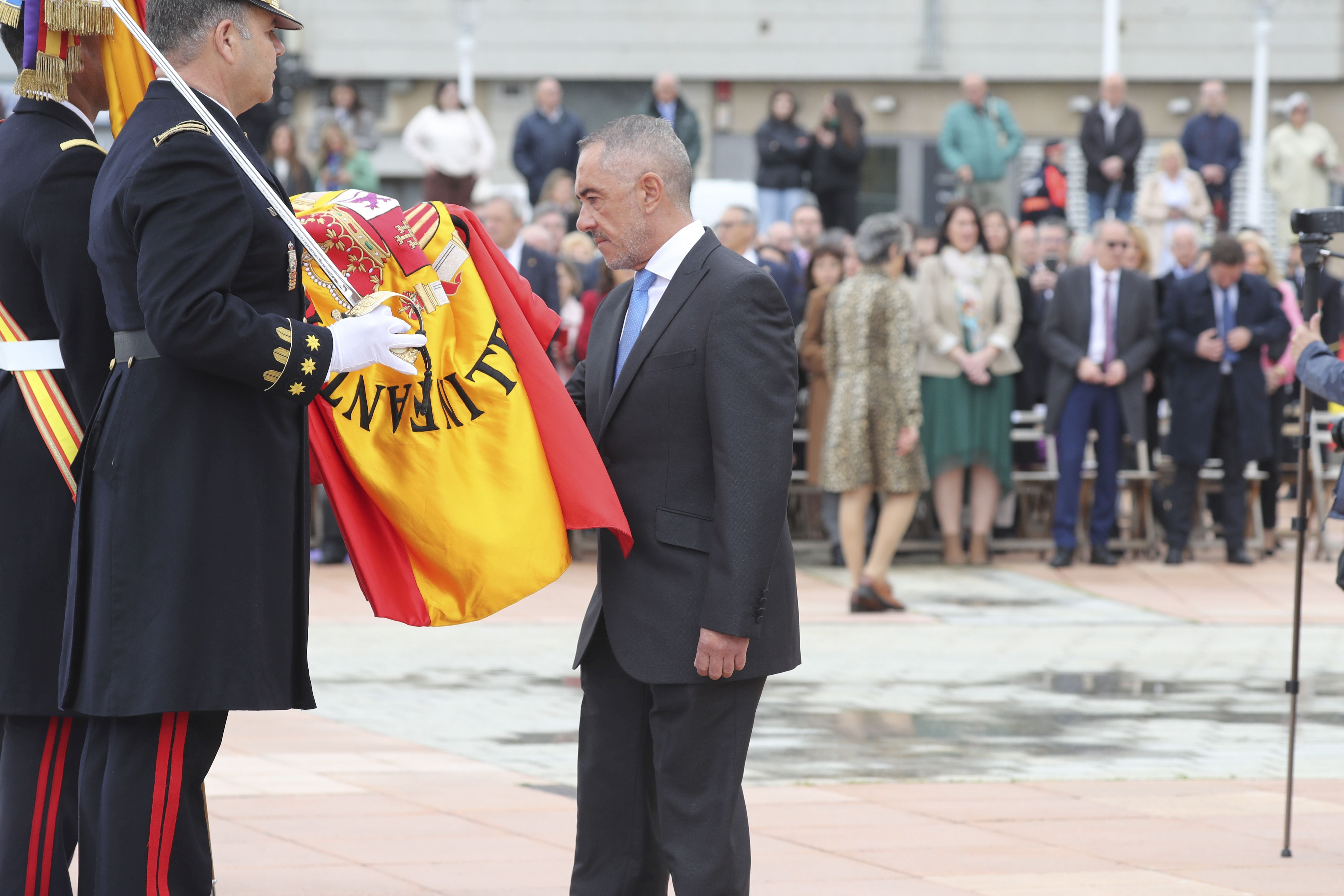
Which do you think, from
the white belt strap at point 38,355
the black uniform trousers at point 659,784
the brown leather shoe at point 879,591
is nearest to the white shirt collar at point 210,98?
the white belt strap at point 38,355

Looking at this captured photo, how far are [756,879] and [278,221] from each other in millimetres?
2484

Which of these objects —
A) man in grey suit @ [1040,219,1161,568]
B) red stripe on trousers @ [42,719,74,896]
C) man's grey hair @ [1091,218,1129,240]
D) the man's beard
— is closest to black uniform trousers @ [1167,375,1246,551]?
man in grey suit @ [1040,219,1161,568]

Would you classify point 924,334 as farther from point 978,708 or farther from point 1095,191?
point 1095,191

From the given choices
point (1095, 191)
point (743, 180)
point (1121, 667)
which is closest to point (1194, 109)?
point (743, 180)

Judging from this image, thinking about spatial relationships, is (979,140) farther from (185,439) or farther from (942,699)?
(185,439)

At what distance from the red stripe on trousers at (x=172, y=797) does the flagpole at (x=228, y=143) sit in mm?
953

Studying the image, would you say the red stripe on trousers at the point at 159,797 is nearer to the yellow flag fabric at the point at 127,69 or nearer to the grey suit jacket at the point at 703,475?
the grey suit jacket at the point at 703,475

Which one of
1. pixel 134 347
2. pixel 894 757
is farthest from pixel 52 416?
pixel 894 757

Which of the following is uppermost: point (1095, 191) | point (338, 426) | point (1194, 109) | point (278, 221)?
point (1194, 109)

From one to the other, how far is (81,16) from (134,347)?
2.38ft

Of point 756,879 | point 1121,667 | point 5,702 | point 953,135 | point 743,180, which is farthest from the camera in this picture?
point 743,180

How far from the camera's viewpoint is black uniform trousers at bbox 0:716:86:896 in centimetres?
421

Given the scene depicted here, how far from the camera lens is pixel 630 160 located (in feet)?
13.4

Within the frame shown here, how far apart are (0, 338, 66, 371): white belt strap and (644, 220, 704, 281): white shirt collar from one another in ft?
4.33
